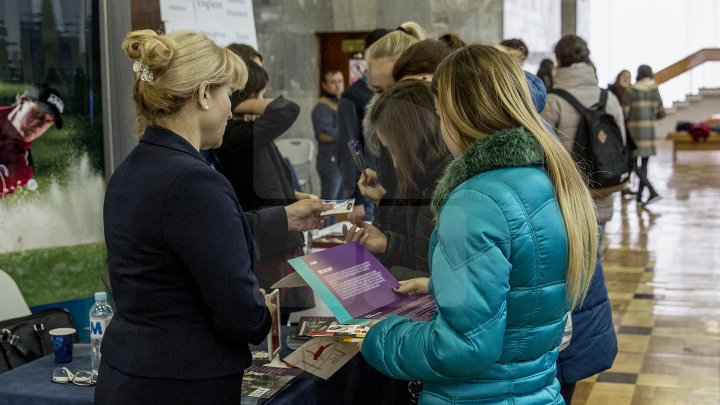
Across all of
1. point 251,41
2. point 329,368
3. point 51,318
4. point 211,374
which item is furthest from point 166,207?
point 251,41

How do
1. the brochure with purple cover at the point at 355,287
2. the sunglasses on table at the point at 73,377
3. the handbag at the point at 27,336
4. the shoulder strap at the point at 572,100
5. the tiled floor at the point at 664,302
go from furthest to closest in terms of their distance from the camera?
1. the shoulder strap at the point at 572,100
2. the tiled floor at the point at 664,302
3. the handbag at the point at 27,336
4. the sunglasses on table at the point at 73,377
5. the brochure with purple cover at the point at 355,287

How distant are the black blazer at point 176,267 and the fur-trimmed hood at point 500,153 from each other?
455 millimetres

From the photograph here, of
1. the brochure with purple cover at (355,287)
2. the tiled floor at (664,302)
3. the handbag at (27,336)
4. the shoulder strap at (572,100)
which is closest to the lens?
the brochure with purple cover at (355,287)

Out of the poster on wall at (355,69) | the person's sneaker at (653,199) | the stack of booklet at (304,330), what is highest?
the poster on wall at (355,69)

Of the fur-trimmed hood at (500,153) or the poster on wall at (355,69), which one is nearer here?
the fur-trimmed hood at (500,153)

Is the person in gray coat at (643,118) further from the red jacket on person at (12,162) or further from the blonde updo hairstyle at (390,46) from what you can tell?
the red jacket on person at (12,162)

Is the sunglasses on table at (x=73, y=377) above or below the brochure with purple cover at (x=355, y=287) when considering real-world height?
below

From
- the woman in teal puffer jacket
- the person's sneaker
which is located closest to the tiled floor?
the person's sneaker

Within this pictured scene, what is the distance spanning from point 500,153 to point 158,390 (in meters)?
0.80

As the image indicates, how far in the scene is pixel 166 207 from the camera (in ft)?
5.60

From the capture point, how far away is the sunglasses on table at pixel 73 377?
2.27 meters

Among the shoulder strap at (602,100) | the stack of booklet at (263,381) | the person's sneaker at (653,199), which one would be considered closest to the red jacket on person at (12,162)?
the stack of booklet at (263,381)

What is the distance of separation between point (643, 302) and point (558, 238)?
177 inches

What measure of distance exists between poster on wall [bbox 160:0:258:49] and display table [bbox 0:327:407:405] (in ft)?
5.53
